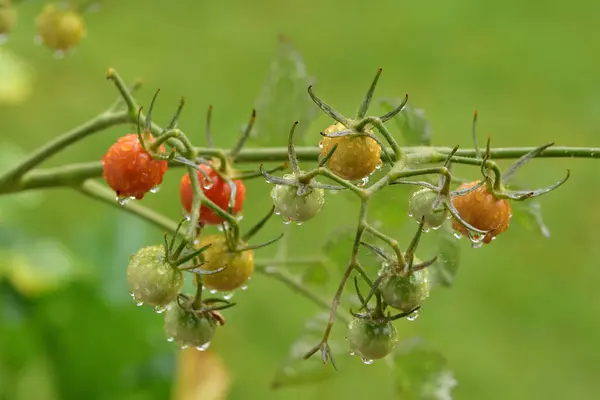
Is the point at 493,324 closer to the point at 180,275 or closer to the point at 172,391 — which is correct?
the point at 172,391

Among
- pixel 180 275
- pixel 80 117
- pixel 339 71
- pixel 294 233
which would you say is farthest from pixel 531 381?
pixel 180 275

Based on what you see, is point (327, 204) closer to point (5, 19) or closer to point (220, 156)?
point (5, 19)

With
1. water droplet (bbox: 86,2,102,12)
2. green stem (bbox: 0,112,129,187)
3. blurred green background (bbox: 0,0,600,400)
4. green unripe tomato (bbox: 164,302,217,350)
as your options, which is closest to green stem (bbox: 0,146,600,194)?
green stem (bbox: 0,112,129,187)

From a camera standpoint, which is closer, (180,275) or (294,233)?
(180,275)

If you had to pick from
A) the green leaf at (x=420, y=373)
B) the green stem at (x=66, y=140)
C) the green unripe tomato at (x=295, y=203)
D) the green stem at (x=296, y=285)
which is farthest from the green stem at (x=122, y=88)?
the green leaf at (x=420, y=373)

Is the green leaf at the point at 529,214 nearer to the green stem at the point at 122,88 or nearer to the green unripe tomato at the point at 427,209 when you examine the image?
the green unripe tomato at the point at 427,209

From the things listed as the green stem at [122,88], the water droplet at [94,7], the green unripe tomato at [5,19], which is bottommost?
the green stem at [122,88]
